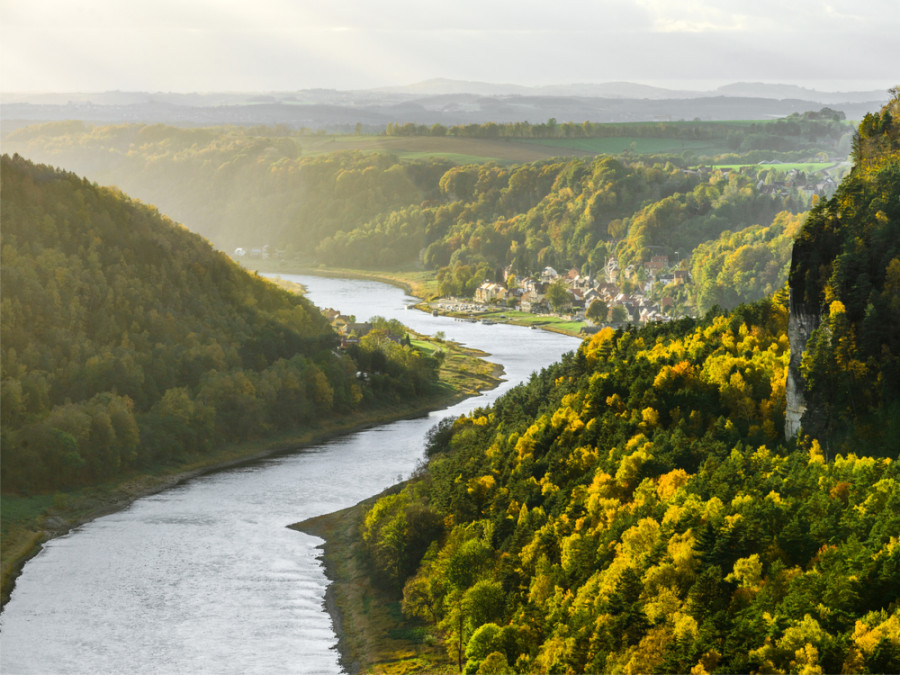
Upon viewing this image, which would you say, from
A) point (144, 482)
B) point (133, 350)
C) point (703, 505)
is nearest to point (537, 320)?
point (133, 350)

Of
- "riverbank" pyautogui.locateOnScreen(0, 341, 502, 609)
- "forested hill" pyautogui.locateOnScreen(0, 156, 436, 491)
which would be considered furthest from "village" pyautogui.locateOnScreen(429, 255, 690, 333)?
"forested hill" pyautogui.locateOnScreen(0, 156, 436, 491)

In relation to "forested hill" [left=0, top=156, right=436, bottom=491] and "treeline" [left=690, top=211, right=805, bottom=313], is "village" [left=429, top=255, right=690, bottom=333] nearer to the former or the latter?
"treeline" [left=690, top=211, right=805, bottom=313]

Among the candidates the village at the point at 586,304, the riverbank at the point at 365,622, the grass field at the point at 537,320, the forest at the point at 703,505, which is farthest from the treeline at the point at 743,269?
the riverbank at the point at 365,622

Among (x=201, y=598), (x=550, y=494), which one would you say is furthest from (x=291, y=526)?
(x=550, y=494)

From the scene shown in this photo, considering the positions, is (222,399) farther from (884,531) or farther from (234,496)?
(884,531)

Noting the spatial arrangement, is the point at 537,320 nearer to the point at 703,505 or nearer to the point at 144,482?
the point at 144,482
